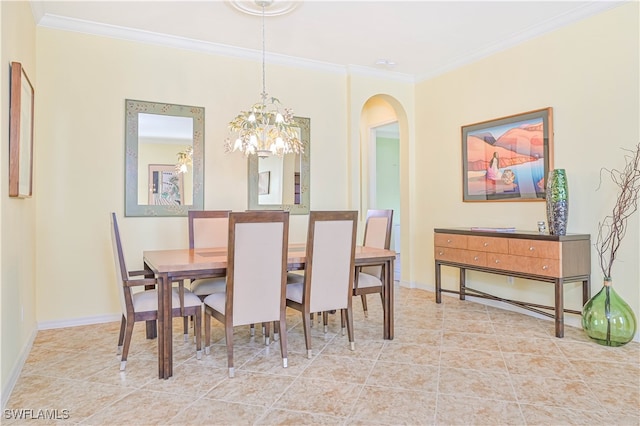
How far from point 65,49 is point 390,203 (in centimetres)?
590

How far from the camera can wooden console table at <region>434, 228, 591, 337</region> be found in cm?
337

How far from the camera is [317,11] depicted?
3.58 meters

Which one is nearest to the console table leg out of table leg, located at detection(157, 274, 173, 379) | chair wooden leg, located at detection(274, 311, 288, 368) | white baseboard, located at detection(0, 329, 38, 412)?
chair wooden leg, located at detection(274, 311, 288, 368)

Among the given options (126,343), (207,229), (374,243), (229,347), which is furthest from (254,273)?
(374,243)

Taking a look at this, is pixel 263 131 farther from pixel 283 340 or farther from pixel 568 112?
pixel 568 112

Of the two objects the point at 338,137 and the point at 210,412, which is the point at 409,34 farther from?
the point at 210,412

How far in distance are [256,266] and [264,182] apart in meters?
2.10

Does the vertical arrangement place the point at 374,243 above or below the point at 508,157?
below

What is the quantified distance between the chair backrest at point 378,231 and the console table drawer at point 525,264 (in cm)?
98

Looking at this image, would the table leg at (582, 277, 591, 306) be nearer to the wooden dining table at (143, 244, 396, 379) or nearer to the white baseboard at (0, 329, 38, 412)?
the wooden dining table at (143, 244, 396, 379)

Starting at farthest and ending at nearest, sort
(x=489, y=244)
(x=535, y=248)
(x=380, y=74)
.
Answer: (x=380, y=74), (x=489, y=244), (x=535, y=248)

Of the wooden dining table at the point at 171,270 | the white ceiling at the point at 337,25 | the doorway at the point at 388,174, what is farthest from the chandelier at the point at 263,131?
the doorway at the point at 388,174

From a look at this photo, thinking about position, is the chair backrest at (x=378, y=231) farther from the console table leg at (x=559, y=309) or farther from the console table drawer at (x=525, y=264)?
the console table leg at (x=559, y=309)

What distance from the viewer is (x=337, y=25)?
3871 millimetres
